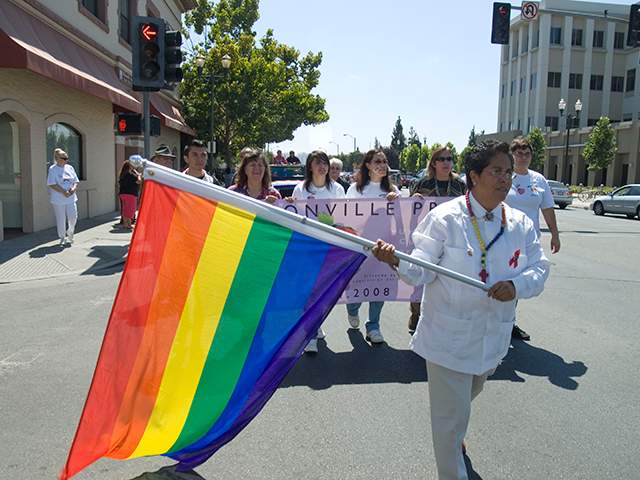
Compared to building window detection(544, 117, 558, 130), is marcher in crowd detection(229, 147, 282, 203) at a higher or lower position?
lower

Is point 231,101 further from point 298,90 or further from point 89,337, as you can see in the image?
point 89,337

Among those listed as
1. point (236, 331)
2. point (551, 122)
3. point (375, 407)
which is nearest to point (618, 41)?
point (551, 122)

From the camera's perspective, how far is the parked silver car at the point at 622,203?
23.1 metres

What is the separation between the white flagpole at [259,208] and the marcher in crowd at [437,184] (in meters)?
3.17

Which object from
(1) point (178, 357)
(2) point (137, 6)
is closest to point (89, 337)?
(1) point (178, 357)

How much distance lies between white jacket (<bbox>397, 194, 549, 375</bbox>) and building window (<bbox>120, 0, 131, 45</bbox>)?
19.7 meters

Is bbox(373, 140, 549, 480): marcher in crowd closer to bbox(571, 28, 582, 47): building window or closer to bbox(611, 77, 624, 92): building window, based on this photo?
bbox(571, 28, 582, 47): building window

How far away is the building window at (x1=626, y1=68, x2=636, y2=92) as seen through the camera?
57719mm

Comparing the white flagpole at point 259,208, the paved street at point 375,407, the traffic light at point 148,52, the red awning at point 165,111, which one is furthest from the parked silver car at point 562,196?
the white flagpole at point 259,208

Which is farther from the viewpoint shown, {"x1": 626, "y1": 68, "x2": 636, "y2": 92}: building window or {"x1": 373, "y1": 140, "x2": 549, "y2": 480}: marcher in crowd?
{"x1": 626, "y1": 68, "x2": 636, "y2": 92}: building window

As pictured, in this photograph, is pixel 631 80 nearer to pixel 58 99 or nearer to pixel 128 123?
pixel 58 99

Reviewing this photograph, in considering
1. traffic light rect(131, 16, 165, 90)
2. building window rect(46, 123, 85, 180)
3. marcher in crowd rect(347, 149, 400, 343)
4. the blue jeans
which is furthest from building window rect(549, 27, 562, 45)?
the blue jeans

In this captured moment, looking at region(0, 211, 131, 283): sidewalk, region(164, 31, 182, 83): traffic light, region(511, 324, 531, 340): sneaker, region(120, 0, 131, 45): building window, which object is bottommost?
region(511, 324, 531, 340): sneaker

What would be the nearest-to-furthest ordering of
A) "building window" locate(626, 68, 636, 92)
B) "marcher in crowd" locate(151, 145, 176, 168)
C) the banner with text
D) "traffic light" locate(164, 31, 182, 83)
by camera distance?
the banner with text
"marcher in crowd" locate(151, 145, 176, 168)
"traffic light" locate(164, 31, 182, 83)
"building window" locate(626, 68, 636, 92)
